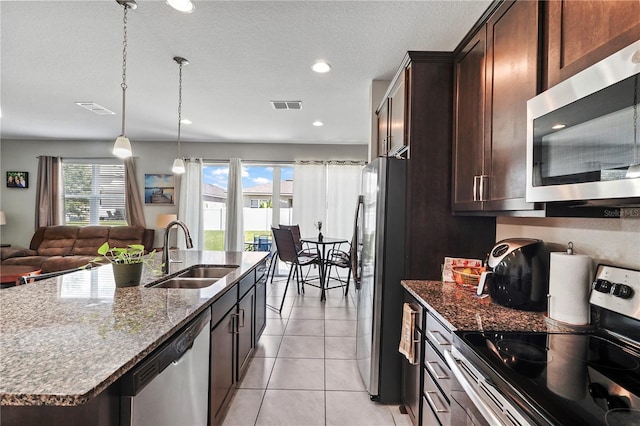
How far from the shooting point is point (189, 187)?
18.4ft

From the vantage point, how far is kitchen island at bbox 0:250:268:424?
72 centimetres

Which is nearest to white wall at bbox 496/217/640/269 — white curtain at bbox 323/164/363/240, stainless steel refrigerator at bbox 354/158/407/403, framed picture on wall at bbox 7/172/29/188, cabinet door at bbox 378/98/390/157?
stainless steel refrigerator at bbox 354/158/407/403

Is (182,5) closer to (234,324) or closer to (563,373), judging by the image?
(234,324)

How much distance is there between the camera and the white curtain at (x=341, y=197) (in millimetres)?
5641

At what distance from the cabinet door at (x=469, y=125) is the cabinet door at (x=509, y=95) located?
7 cm

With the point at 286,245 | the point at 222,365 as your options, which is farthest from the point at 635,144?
the point at 286,245

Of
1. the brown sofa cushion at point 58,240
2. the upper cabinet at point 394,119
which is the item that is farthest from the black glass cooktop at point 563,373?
the brown sofa cushion at point 58,240

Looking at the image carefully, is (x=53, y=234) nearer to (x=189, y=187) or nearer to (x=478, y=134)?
(x=189, y=187)

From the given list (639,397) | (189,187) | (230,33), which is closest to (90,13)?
(230,33)

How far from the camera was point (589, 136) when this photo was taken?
0.93 metres

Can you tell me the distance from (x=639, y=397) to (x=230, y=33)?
2.63 meters

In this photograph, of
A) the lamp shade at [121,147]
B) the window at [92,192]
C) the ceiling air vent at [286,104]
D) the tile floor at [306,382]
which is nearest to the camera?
the tile floor at [306,382]

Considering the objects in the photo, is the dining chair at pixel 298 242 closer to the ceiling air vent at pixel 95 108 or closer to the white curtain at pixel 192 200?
the white curtain at pixel 192 200

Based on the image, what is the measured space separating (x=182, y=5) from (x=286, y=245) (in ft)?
10.0
